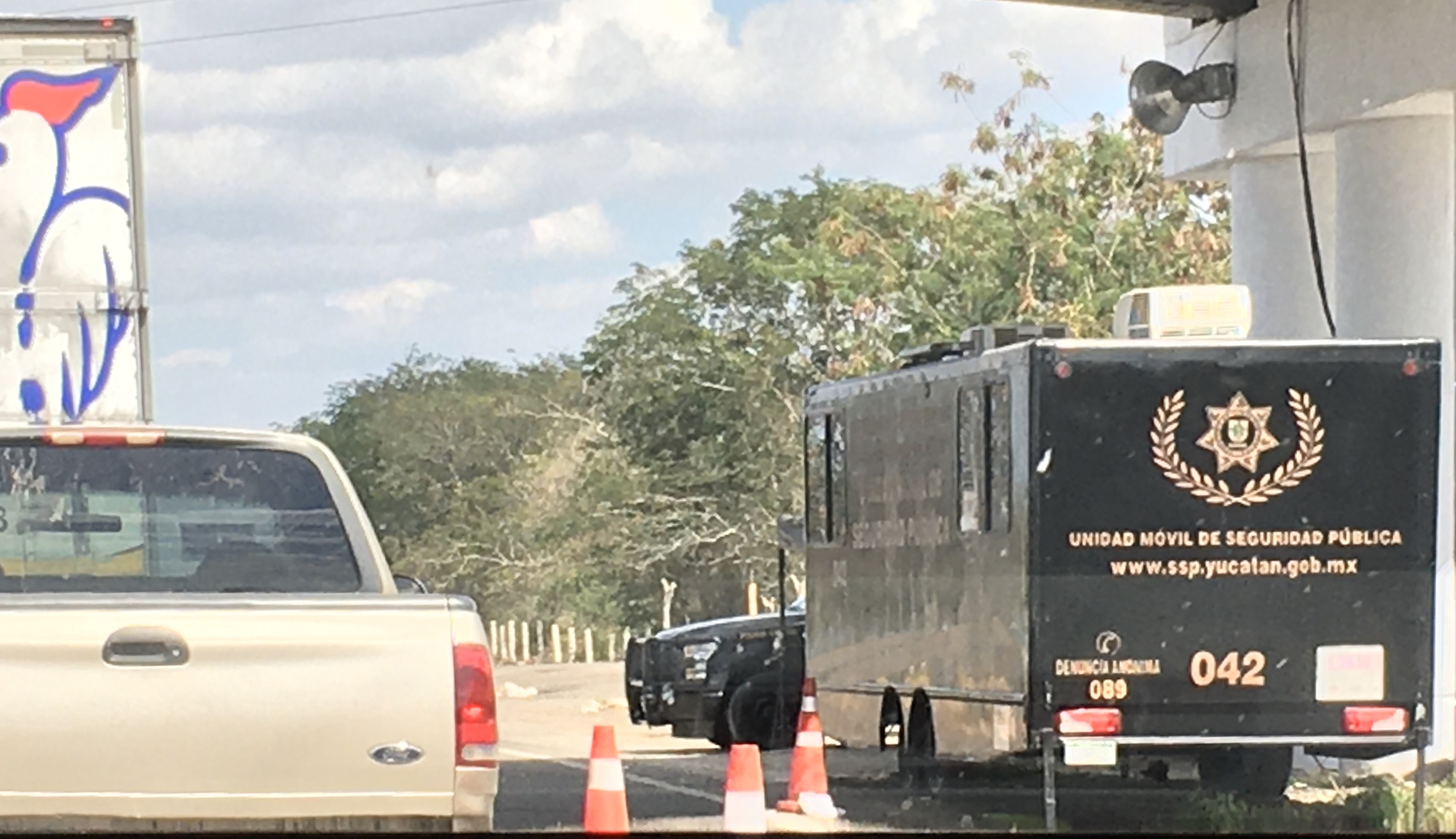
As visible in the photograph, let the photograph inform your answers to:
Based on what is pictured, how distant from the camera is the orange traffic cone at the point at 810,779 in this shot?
46.4 ft

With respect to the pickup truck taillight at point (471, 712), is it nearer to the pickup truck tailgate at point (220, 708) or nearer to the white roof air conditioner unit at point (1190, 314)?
the pickup truck tailgate at point (220, 708)

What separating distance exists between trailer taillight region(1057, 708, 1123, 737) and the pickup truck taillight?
630 centimetres

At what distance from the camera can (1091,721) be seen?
13.1 m

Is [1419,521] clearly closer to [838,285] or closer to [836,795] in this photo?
[836,795]

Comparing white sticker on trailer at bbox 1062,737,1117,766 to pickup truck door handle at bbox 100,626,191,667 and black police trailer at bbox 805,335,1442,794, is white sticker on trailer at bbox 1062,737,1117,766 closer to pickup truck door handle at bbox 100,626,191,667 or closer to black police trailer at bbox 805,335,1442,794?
black police trailer at bbox 805,335,1442,794

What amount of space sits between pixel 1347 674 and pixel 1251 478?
1.12 m

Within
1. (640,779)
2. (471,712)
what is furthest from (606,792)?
(640,779)

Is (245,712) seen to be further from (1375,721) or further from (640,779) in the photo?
(640,779)

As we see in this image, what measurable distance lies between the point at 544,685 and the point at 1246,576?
2543cm

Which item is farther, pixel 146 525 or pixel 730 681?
pixel 730 681

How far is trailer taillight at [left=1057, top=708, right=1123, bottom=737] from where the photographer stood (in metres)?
13.1

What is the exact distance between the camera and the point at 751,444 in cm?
4703

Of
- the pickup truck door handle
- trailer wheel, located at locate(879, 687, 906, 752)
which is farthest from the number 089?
the pickup truck door handle

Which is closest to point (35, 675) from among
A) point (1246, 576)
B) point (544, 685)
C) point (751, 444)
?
point (1246, 576)
